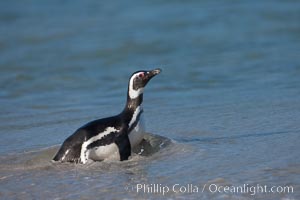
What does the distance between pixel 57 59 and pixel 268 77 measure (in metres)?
4.71

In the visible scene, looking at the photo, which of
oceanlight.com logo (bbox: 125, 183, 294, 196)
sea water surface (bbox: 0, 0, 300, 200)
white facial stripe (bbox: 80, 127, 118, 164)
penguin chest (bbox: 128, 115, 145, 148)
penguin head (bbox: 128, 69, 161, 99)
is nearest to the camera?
oceanlight.com logo (bbox: 125, 183, 294, 196)

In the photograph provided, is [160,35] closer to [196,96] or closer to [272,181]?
[196,96]

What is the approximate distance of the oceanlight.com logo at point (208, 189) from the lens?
5.86 m

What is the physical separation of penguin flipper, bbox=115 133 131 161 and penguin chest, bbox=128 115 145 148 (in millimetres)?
181

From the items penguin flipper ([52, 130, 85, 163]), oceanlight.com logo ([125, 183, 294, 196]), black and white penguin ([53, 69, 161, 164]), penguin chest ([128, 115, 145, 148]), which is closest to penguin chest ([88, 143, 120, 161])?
black and white penguin ([53, 69, 161, 164])

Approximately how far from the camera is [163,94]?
1066 centimetres

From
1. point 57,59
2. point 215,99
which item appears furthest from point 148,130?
point 57,59

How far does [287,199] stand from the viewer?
5.67 m

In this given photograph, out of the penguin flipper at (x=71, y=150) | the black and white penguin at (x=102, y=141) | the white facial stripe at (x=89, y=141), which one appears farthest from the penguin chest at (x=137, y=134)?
the penguin flipper at (x=71, y=150)

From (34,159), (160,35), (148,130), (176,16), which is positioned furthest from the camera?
(176,16)

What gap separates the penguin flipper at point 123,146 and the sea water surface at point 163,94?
75 mm

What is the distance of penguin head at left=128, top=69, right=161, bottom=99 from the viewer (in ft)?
25.3

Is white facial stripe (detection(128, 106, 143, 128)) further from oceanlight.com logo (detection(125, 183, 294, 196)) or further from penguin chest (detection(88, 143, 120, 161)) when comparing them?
oceanlight.com logo (detection(125, 183, 294, 196))

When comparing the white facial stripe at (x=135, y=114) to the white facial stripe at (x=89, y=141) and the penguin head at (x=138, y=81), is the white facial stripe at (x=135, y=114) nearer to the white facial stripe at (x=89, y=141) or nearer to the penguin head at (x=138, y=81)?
the penguin head at (x=138, y=81)
